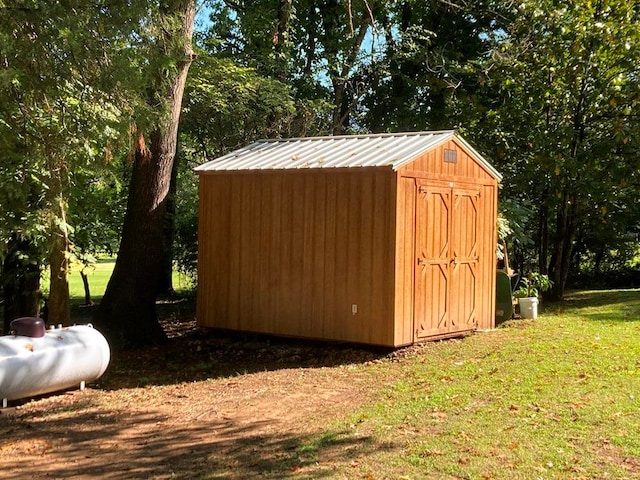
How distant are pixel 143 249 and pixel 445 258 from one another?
13.8 feet

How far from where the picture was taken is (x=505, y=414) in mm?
5477

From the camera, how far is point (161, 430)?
5562mm

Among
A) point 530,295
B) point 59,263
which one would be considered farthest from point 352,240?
point 530,295

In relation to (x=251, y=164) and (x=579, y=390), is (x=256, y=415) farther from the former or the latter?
(x=251, y=164)

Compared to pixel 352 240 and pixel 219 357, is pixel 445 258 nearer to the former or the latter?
pixel 352 240

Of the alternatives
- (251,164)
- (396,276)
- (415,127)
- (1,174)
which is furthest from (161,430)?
(415,127)

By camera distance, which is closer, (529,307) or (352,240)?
(352,240)

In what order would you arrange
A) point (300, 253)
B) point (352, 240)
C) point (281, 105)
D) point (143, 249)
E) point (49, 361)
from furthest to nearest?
point (281, 105) < point (143, 249) < point (300, 253) < point (352, 240) < point (49, 361)

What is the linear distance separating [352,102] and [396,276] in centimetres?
1144

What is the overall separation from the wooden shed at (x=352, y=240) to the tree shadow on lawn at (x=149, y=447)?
2882 millimetres

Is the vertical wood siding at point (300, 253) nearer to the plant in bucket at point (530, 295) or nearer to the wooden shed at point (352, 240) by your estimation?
the wooden shed at point (352, 240)

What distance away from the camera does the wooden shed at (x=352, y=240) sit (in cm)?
811

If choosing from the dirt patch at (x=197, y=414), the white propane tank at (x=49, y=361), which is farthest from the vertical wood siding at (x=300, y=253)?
the white propane tank at (x=49, y=361)

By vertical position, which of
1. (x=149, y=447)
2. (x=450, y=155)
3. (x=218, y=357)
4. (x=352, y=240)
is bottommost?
(x=149, y=447)
